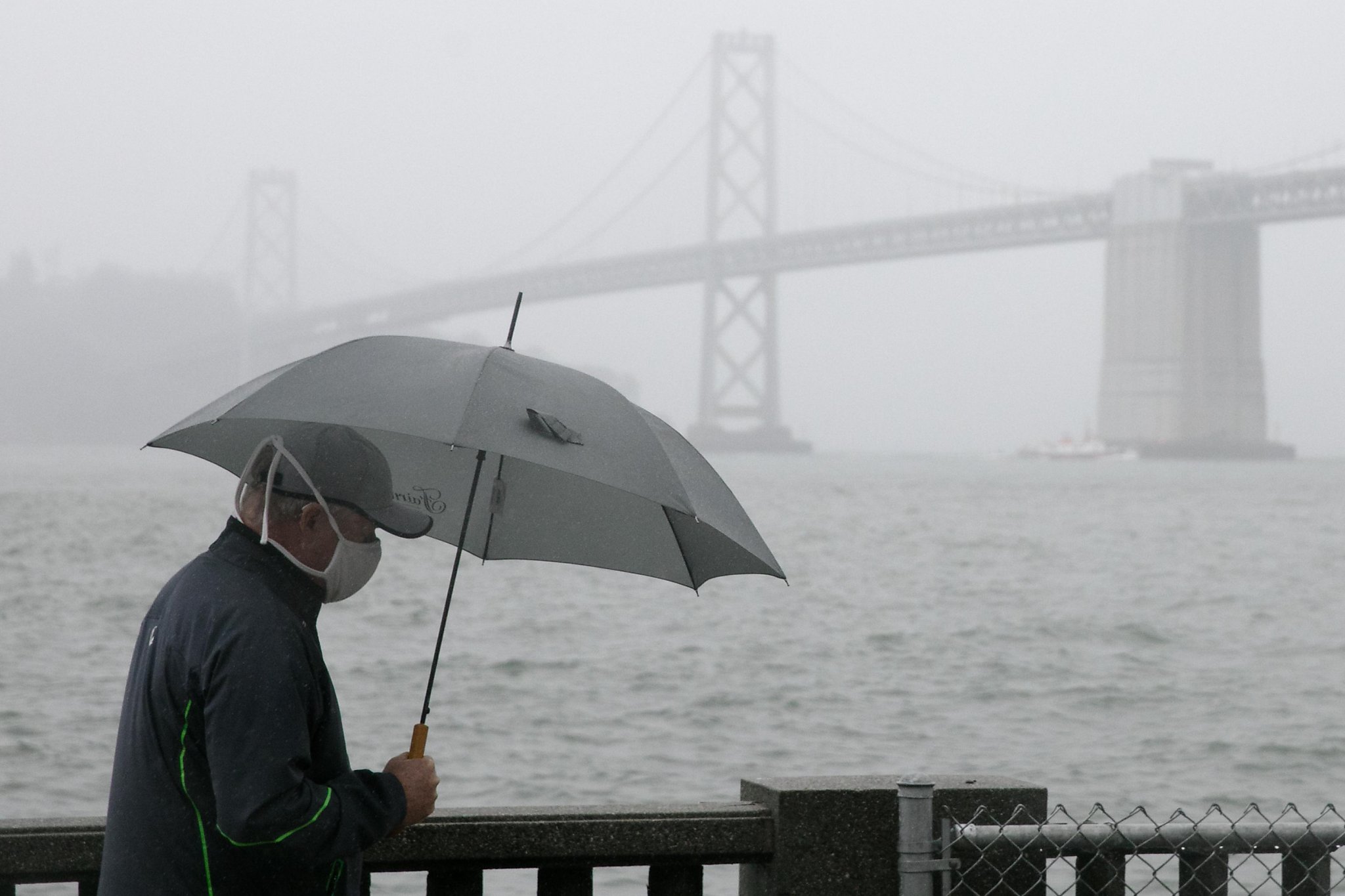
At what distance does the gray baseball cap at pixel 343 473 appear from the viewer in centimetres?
176

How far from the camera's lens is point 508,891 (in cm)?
682

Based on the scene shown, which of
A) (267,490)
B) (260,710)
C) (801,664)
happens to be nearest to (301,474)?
(267,490)

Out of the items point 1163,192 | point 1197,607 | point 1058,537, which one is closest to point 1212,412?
point 1163,192

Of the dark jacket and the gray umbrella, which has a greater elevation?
the gray umbrella

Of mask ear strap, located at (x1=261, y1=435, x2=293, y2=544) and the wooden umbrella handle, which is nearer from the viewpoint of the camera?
mask ear strap, located at (x1=261, y1=435, x2=293, y2=544)

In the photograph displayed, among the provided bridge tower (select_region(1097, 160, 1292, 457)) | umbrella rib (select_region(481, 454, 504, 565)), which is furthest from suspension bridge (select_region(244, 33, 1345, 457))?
umbrella rib (select_region(481, 454, 504, 565))

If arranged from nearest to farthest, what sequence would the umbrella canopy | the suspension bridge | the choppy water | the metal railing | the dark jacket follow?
the dark jacket
the umbrella canopy
the metal railing
the choppy water
the suspension bridge

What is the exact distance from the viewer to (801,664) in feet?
52.5

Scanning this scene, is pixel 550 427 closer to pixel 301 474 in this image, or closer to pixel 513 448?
pixel 513 448

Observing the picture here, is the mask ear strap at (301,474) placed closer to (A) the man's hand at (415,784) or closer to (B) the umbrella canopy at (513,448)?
(B) the umbrella canopy at (513,448)

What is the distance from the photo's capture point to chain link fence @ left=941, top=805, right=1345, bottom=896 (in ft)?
7.84

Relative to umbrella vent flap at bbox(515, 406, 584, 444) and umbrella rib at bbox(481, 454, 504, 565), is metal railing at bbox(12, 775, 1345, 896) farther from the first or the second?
umbrella vent flap at bbox(515, 406, 584, 444)

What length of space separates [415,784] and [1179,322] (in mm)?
A: 56757

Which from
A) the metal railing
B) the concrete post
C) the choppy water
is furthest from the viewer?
the choppy water
